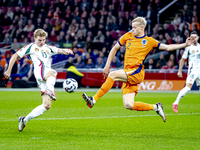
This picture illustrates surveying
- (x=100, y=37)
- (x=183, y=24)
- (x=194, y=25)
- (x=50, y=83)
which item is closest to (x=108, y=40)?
(x=100, y=37)

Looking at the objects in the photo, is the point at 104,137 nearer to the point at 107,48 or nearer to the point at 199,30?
the point at 107,48

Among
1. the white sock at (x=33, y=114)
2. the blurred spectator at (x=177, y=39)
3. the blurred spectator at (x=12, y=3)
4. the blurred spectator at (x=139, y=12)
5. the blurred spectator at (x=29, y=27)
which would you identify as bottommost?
the white sock at (x=33, y=114)

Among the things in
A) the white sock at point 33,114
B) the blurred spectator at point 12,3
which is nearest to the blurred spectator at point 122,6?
the blurred spectator at point 12,3

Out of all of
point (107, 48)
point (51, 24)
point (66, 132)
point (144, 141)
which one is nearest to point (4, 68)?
point (51, 24)

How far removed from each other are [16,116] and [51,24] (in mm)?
14919

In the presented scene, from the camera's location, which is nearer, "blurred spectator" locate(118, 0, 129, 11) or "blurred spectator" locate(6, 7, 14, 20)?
"blurred spectator" locate(118, 0, 129, 11)

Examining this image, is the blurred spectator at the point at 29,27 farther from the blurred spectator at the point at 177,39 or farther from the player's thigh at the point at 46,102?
the player's thigh at the point at 46,102

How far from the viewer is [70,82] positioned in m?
7.38

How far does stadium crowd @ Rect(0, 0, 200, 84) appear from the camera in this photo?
19.3 m

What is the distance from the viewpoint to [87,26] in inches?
844

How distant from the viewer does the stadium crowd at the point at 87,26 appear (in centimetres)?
1934

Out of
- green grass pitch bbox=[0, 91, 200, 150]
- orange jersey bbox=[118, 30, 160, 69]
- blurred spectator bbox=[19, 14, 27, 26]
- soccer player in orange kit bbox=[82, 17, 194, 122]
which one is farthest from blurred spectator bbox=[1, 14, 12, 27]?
orange jersey bbox=[118, 30, 160, 69]

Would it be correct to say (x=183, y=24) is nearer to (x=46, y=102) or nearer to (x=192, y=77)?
(x=192, y=77)

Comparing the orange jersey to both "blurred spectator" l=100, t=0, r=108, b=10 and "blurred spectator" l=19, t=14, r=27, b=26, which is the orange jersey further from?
"blurred spectator" l=19, t=14, r=27, b=26
